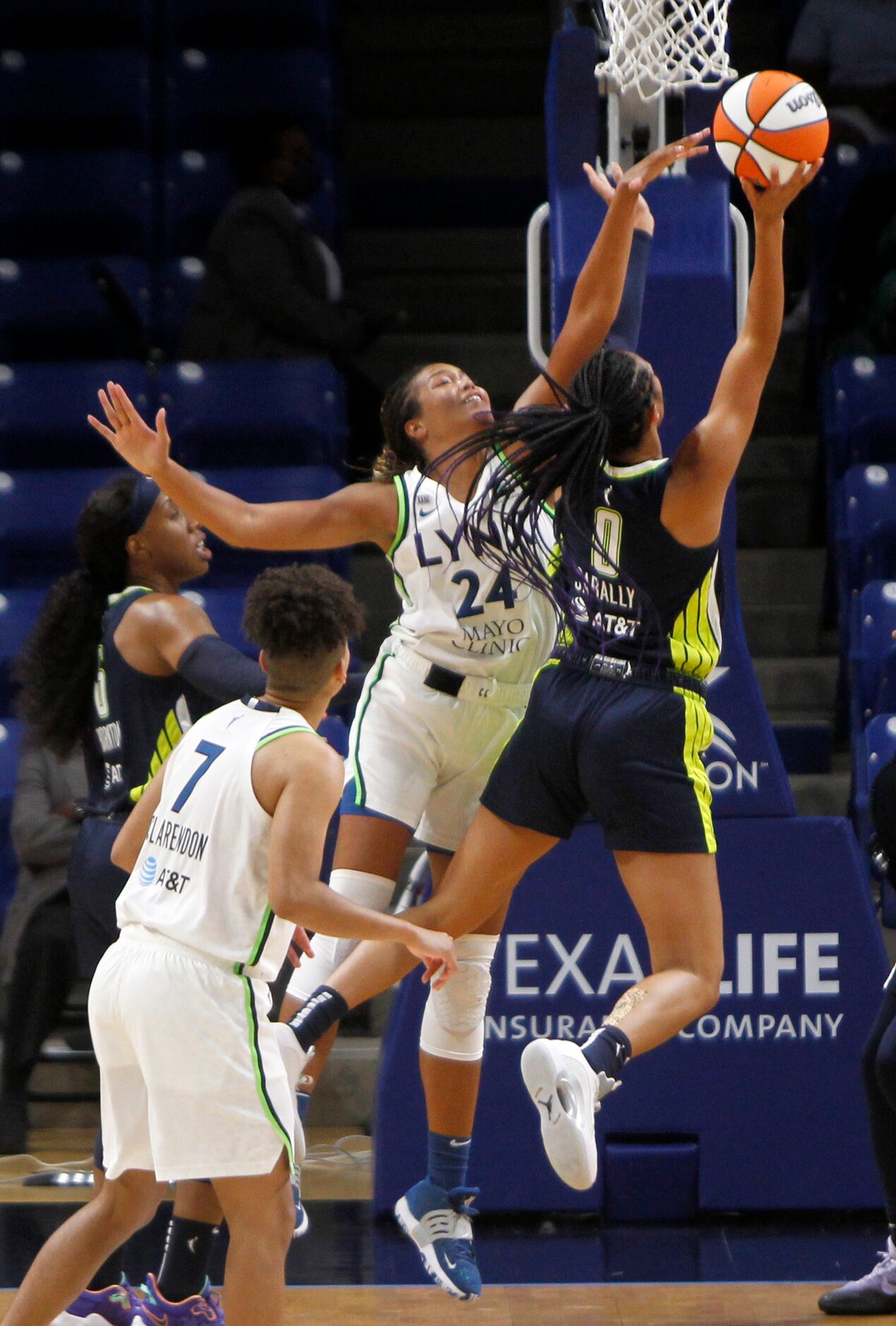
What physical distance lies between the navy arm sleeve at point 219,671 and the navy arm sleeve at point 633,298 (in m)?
1.00

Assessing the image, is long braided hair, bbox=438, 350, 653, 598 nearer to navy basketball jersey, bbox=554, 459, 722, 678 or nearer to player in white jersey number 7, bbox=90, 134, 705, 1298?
navy basketball jersey, bbox=554, 459, 722, 678

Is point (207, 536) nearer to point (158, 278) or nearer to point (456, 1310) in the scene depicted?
point (158, 278)

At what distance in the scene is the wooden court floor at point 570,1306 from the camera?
404 centimetres

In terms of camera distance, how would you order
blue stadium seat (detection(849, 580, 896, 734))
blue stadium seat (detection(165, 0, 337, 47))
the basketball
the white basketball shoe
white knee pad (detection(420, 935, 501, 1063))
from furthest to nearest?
blue stadium seat (detection(165, 0, 337, 47))
blue stadium seat (detection(849, 580, 896, 734))
white knee pad (detection(420, 935, 501, 1063))
the basketball
the white basketball shoe

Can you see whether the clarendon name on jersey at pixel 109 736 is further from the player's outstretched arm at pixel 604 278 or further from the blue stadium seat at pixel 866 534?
the blue stadium seat at pixel 866 534

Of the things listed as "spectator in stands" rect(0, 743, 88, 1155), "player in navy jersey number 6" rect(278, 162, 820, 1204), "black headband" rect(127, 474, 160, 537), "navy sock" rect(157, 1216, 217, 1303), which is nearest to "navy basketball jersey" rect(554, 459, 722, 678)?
"player in navy jersey number 6" rect(278, 162, 820, 1204)

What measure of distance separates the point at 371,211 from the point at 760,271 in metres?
5.82

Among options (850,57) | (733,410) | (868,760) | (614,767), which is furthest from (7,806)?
(850,57)

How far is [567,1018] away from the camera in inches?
192

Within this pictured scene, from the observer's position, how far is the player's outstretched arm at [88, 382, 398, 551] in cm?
368

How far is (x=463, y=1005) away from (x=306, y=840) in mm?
1104

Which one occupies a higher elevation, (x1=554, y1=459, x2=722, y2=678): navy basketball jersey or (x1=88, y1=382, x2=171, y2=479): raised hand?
(x1=88, y1=382, x2=171, y2=479): raised hand

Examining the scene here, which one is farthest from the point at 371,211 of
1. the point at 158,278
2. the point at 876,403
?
the point at 876,403

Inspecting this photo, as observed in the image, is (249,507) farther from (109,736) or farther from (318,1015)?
(318,1015)
